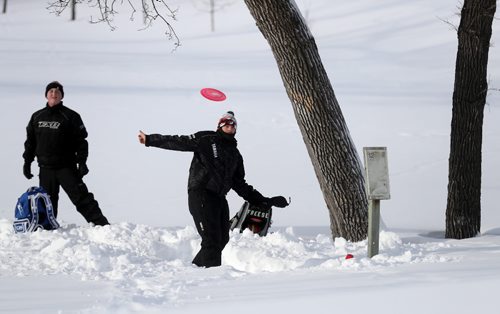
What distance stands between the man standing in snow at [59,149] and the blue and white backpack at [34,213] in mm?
227

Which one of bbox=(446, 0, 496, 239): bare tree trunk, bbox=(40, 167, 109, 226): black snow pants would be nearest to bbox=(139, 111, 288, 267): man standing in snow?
bbox=(40, 167, 109, 226): black snow pants

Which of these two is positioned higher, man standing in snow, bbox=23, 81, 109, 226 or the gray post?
man standing in snow, bbox=23, 81, 109, 226

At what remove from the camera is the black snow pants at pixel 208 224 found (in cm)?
725

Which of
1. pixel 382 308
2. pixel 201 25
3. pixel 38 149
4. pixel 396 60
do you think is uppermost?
pixel 201 25

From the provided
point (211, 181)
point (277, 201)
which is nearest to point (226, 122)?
point (211, 181)

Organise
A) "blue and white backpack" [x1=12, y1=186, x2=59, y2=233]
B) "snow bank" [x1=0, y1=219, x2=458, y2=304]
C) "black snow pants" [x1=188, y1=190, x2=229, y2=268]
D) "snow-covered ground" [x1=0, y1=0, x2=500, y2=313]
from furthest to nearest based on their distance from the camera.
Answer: "blue and white backpack" [x1=12, y1=186, x2=59, y2=233], "black snow pants" [x1=188, y1=190, x2=229, y2=268], "snow bank" [x1=0, y1=219, x2=458, y2=304], "snow-covered ground" [x1=0, y1=0, x2=500, y2=313]

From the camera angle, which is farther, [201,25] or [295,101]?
[201,25]

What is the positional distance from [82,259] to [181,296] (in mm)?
2049

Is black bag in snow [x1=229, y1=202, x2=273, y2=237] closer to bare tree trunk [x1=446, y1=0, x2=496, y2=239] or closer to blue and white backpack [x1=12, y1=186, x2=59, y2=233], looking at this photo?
blue and white backpack [x1=12, y1=186, x2=59, y2=233]

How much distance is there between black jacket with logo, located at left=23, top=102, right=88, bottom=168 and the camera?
8.66m

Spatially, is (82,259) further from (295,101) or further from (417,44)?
(417,44)

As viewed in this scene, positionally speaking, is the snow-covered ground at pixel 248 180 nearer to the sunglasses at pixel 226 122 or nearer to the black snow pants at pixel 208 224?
the black snow pants at pixel 208 224

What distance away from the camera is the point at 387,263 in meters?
6.18

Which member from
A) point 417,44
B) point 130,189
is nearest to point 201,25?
point 417,44
